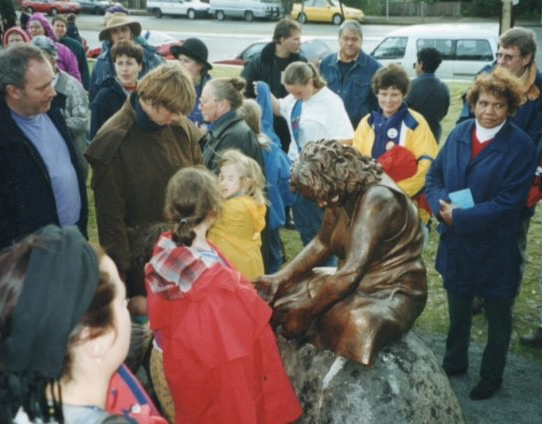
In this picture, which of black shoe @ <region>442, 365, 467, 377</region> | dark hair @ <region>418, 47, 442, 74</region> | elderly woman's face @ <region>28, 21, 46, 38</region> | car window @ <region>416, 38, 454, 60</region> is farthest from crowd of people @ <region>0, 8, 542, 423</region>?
car window @ <region>416, 38, 454, 60</region>

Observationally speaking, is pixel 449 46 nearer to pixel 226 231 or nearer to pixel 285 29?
pixel 285 29

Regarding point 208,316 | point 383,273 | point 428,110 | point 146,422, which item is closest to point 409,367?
point 383,273

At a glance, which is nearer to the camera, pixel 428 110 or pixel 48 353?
pixel 48 353

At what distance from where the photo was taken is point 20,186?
3910 mm

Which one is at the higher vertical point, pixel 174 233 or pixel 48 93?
pixel 48 93

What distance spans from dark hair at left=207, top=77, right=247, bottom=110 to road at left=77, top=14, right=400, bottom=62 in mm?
19288

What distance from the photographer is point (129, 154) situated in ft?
Answer: 13.6

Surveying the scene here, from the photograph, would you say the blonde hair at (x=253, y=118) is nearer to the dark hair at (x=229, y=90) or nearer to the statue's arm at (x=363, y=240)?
the dark hair at (x=229, y=90)

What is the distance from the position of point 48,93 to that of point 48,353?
8.98 feet

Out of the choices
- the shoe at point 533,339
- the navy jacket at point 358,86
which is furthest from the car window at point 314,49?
the shoe at point 533,339

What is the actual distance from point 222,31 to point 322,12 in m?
5.58

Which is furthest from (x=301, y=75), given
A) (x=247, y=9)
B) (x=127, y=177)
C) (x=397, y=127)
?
(x=247, y=9)

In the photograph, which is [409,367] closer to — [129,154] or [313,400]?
[313,400]

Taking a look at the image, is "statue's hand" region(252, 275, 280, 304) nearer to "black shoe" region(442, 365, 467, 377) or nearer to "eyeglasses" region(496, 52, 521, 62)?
"black shoe" region(442, 365, 467, 377)
